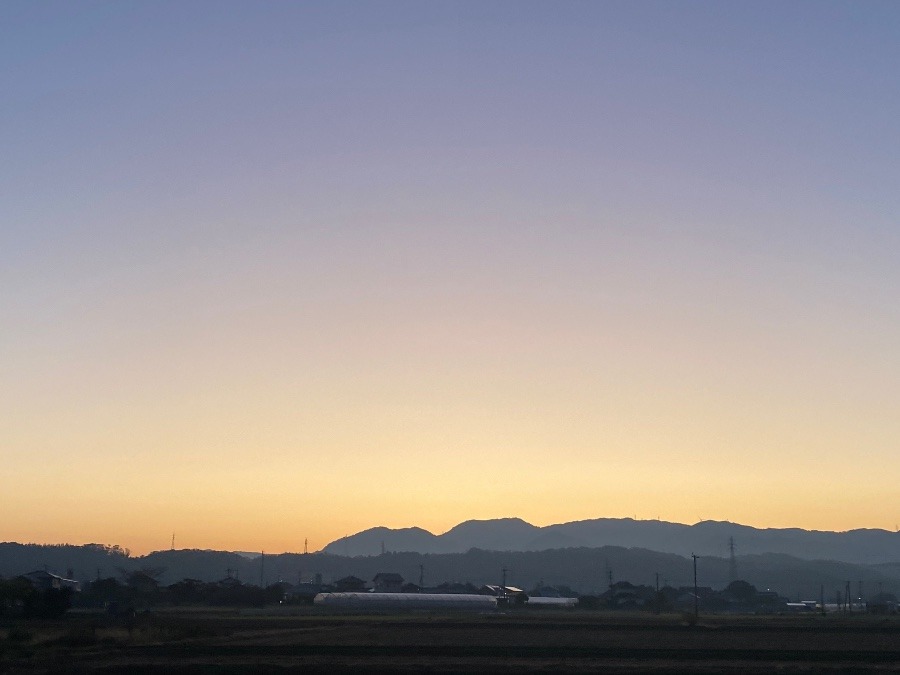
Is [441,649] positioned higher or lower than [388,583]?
lower

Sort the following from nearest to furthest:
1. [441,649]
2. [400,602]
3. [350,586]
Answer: [441,649], [400,602], [350,586]

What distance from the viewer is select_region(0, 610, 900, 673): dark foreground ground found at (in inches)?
1547

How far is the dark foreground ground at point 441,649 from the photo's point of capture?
129ft

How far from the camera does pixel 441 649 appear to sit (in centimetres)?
4691

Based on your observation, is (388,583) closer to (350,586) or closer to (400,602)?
(350,586)

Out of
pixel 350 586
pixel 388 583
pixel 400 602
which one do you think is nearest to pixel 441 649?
pixel 400 602

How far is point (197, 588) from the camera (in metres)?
120

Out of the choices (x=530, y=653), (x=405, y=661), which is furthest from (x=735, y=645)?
(x=405, y=661)

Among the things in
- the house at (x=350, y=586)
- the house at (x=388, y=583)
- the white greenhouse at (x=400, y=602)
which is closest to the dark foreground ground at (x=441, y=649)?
the white greenhouse at (x=400, y=602)

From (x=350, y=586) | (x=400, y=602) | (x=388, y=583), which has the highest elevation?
(x=388, y=583)

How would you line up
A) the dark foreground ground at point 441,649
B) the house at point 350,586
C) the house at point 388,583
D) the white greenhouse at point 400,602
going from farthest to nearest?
the house at point 388,583 → the house at point 350,586 → the white greenhouse at point 400,602 → the dark foreground ground at point 441,649

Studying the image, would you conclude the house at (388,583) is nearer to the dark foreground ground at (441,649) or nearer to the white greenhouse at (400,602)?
the white greenhouse at (400,602)

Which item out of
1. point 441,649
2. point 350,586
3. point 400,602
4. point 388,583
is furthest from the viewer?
point 388,583

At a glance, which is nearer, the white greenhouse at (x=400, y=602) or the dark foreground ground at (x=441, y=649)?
the dark foreground ground at (x=441, y=649)
